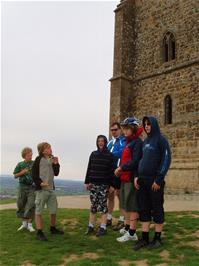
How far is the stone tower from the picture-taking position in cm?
1566

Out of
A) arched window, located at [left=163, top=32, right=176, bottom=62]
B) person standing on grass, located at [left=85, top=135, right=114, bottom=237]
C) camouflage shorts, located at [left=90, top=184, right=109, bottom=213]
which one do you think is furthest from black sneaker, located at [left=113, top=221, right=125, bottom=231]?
arched window, located at [left=163, top=32, right=176, bottom=62]

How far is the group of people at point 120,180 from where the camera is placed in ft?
18.5

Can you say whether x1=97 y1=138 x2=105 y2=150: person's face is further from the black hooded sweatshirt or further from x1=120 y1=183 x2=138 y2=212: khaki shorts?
x1=120 y1=183 x2=138 y2=212: khaki shorts

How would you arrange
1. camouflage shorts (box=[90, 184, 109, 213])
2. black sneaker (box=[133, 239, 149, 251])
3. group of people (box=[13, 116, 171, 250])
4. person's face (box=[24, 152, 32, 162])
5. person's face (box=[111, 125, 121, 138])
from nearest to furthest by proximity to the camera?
black sneaker (box=[133, 239, 149, 251])
group of people (box=[13, 116, 171, 250])
camouflage shorts (box=[90, 184, 109, 213])
person's face (box=[111, 125, 121, 138])
person's face (box=[24, 152, 32, 162])

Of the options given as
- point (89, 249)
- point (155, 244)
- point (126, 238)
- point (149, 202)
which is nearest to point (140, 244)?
point (155, 244)

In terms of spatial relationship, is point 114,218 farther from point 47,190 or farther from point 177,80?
point 177,80

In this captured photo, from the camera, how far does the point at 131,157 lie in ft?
20.4

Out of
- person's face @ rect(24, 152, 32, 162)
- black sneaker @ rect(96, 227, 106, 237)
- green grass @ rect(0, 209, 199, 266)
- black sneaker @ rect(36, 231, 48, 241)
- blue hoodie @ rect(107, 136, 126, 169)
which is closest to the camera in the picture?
green grass @ rect(0, 209, 199, 266)

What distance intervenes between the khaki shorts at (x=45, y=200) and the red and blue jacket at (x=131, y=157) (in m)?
1.41

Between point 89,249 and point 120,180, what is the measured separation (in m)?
1.55

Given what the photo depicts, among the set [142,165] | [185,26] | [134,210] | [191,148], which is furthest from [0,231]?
[185,26]

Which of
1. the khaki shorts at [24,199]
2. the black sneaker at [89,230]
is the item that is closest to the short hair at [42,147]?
the khaki shorts at [24,199]

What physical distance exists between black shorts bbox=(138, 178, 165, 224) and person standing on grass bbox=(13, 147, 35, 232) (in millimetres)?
2527

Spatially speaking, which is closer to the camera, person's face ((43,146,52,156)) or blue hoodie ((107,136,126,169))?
person's face ((43,146,52,156))
